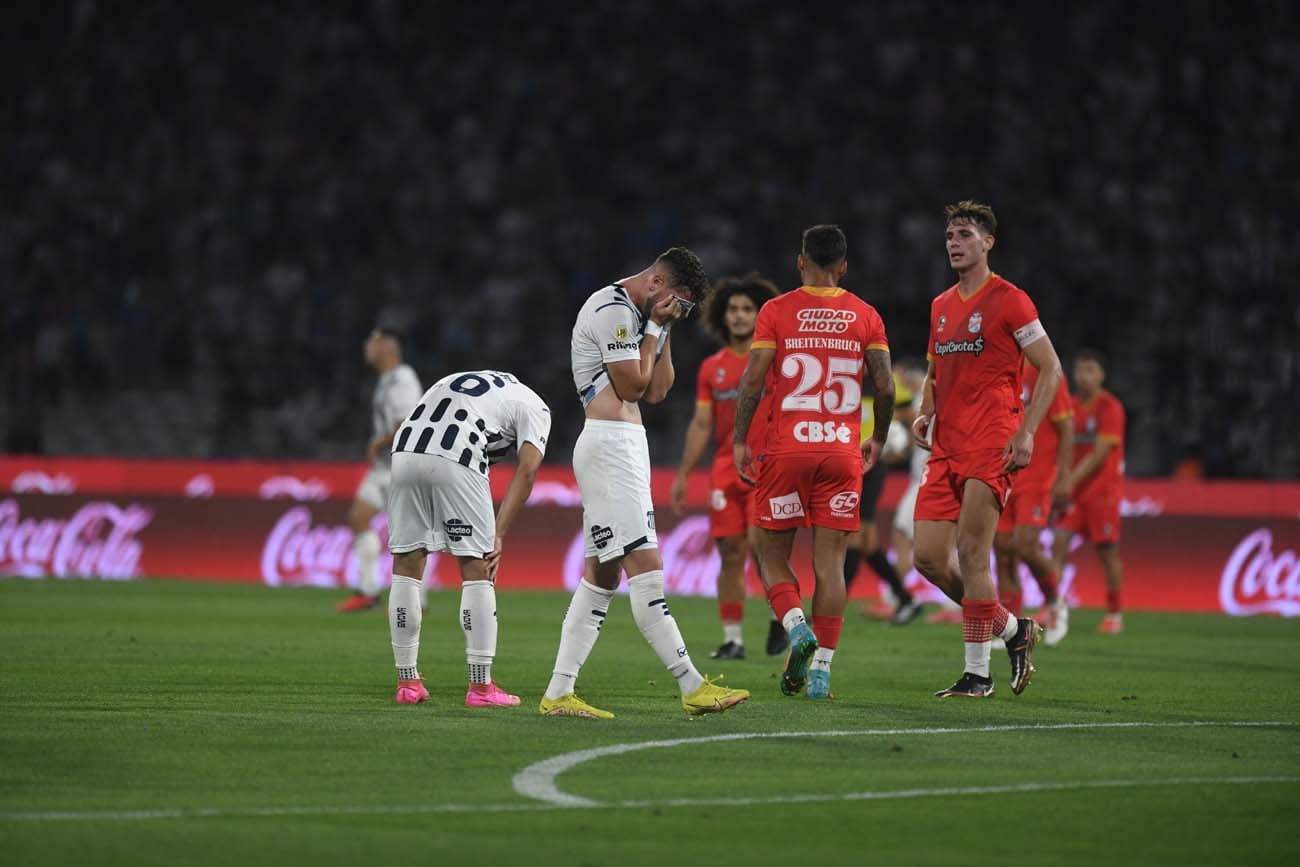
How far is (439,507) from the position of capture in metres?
9.52

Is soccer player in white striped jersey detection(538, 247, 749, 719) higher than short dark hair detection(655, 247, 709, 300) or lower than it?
lower

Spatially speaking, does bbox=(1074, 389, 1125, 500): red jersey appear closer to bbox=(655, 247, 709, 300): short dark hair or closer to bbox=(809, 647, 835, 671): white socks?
bbox=(809, 647, 835, 671): white socks

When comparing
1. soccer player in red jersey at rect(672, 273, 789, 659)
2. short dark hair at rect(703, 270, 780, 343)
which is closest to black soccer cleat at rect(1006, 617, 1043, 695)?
soccer player in red jersey at rect(672, 273, 789, 659)

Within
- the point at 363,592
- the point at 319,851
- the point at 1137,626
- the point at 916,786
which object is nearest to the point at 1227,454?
the point at 1137,626

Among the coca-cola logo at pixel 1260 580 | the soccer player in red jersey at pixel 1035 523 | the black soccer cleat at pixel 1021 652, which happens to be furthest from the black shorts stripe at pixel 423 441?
the coca-cola logo at pixel 1260 580

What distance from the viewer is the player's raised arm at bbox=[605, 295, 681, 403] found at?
8.61m

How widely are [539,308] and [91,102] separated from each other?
10358 mm

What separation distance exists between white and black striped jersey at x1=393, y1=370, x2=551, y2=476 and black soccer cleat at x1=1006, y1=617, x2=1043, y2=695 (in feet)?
9.23

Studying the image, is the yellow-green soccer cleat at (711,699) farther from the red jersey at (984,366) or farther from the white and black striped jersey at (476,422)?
the red jersey at (984,366)

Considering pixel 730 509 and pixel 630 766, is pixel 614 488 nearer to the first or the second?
pixel 630 766

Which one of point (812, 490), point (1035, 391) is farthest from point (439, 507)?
point (1035, 391)

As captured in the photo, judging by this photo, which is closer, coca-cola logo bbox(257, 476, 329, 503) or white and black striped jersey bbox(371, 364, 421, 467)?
white and black striped jersey bbox(371, 364, 421, 467)

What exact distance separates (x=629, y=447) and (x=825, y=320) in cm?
169

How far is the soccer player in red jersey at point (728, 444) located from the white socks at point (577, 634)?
13.2 ft
